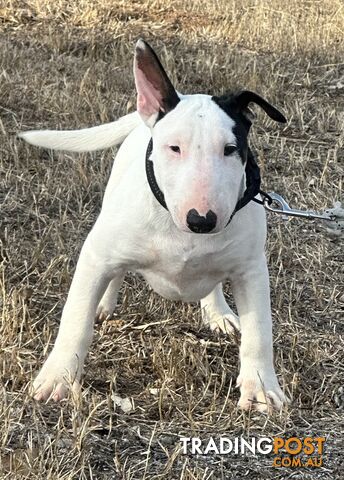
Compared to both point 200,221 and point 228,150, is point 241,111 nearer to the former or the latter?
point 228,150

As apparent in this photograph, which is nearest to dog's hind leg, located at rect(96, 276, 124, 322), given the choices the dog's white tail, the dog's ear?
the dog's white tail

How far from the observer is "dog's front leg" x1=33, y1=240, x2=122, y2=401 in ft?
9.71

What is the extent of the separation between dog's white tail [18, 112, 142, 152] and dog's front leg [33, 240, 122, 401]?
729mm

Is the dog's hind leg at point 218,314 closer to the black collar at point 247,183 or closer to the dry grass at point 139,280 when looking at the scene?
the dry grass at point 139,280

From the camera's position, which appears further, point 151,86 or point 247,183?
point 247,183

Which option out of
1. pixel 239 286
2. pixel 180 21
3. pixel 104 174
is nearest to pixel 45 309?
pixel 239 286

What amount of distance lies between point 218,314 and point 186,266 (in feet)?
2.85

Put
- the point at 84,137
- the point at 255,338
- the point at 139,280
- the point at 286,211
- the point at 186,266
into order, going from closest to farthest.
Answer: the point at 186,266, the point at 255,338, the point at 286,211, the point at 84,137, the point at 139,280

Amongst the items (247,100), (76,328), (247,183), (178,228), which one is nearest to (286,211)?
(247,183)

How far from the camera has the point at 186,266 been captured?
2881mm

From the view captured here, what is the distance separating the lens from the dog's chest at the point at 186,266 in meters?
2.82

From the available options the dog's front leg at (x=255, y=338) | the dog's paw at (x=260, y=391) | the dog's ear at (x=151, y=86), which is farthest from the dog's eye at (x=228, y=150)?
the dog's paw at (x=260, y=391)

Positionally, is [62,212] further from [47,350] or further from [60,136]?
[47,350]

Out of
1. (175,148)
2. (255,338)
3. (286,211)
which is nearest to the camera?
(175,148)
